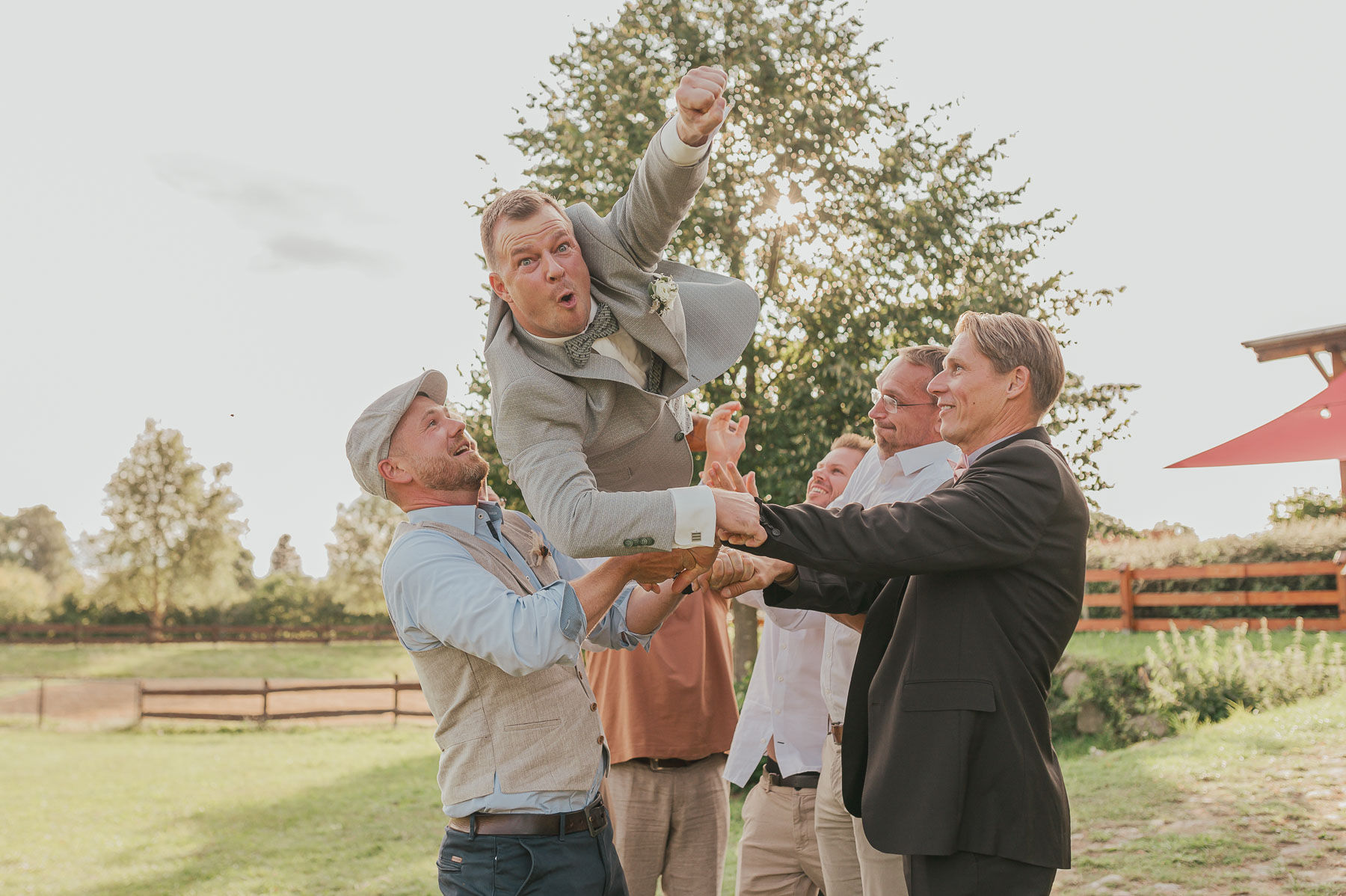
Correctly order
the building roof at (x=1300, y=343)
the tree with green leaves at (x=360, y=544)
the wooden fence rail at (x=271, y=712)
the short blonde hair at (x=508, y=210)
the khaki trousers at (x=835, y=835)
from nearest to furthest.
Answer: the short blonde hair at (x=508, y=210)
the khaki trousers at (x=835, y=835)
the building roof at (x=1300, y=343)
the wooden fence rail at (x=271, y=712)
the tree with green leaves at (x=360, y=544)

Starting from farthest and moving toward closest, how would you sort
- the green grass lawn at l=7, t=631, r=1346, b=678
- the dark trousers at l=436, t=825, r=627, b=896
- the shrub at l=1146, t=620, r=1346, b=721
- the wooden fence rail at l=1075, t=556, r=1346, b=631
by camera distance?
the green grass lawn at l=7, t=631, r=1346, b=678 < the wooden fence rail at l=1075, t=556, r=1346, b=631 < the shrub at l=1146, t=620, r=1346, b=721 < the dark trousers at l=436, t=825, r=627, b=896

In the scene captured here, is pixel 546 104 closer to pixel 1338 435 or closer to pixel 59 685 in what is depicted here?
pixel 1338 435

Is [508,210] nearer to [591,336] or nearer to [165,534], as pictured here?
[591,336]

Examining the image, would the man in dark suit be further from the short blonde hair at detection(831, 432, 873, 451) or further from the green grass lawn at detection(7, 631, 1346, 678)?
the green grass lawn at detection(7, 631, 1346, 678)

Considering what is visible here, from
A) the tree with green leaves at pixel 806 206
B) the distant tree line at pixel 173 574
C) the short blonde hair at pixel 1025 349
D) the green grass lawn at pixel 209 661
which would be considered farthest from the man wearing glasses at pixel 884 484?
the distant tree line at pixel 173 574

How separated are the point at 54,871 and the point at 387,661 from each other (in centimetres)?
2471

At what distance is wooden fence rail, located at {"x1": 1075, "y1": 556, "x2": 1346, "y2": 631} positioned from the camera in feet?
47.6

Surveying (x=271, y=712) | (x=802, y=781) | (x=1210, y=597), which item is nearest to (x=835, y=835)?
(x=802, y=781)

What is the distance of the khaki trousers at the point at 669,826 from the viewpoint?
437cm

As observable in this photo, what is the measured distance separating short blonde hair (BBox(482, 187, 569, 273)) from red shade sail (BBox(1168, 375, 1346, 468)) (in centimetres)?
602

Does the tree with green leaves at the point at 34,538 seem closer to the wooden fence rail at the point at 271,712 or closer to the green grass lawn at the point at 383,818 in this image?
the wooden fence rail at the point at 271,712

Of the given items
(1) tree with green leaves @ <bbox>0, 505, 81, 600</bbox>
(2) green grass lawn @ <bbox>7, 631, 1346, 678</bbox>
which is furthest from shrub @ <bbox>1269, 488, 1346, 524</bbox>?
(1) tree with green leaves @ <bbox>0, 505, 81, 600</bbox>

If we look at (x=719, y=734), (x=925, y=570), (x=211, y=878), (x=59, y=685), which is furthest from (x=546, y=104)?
(x=59, y=685)

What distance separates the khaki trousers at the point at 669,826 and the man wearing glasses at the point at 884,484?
0.67 metres
